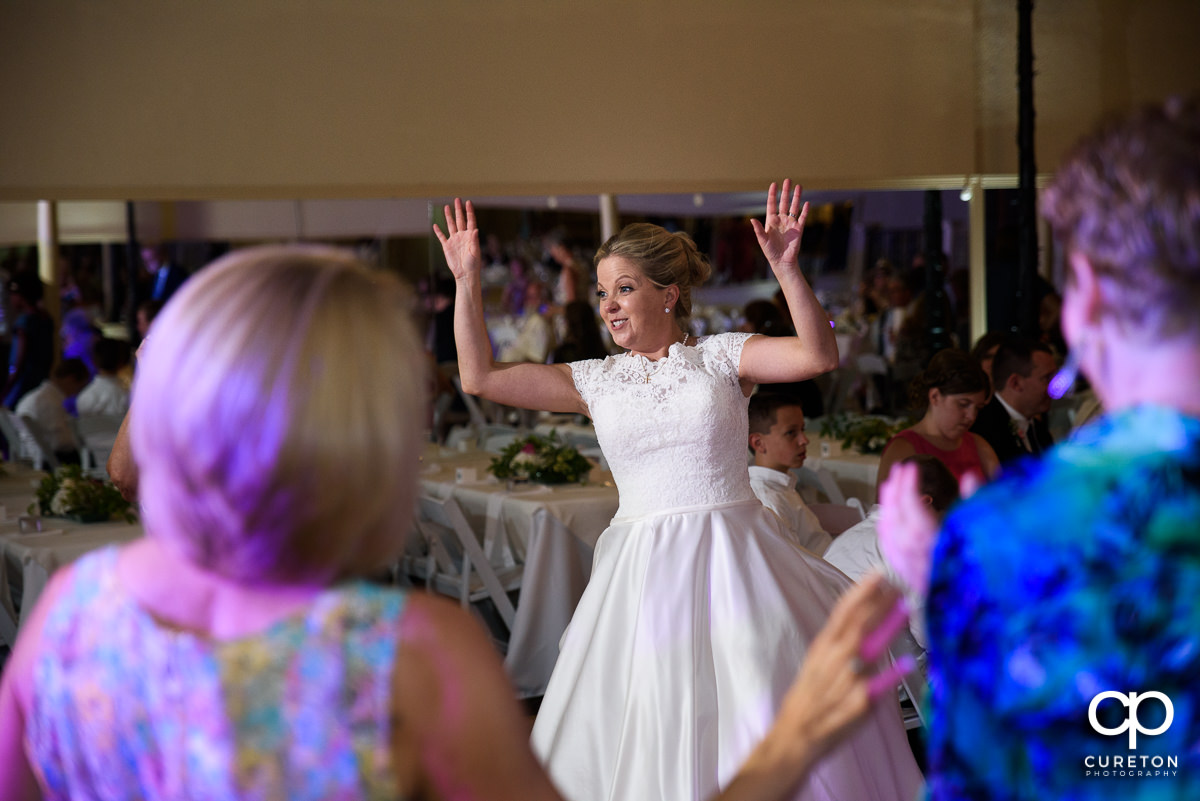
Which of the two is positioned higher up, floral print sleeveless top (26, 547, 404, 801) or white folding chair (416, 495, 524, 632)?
floral print sleeveless top (26, 547, 404, 801)

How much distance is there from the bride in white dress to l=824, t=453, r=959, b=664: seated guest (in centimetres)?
55

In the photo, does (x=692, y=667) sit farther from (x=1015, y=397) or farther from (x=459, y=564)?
(x=459, y=564)

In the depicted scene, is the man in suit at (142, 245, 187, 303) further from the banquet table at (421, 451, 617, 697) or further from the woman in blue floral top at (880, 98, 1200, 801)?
the woman in blue floral top at (880, 98, 1200, 801)

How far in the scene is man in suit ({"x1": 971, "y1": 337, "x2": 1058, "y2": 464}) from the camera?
14.0 ft

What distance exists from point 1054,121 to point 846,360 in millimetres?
2306

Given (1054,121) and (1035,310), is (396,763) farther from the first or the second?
(1054,121)

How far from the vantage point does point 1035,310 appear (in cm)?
772

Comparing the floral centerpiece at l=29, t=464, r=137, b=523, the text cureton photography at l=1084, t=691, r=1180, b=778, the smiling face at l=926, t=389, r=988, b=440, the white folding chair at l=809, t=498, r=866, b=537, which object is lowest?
the white folding chair at l=809, t=498, r=866, b=537

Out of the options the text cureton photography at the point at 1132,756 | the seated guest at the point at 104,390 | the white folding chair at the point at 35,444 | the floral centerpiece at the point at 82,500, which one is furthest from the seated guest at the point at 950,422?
the white folding chair at the point at 35,444

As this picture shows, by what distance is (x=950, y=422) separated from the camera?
3904 millimetres

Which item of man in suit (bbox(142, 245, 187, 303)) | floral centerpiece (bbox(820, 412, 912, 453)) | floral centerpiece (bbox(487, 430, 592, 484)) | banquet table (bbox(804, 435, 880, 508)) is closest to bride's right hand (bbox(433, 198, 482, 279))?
floral centerpiece (bbox(487, 430, 592, 484))

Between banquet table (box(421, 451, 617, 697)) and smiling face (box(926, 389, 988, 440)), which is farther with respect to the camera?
banquet table (box(421, 451, 617, 697))

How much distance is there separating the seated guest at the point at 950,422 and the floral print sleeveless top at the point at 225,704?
3176mm

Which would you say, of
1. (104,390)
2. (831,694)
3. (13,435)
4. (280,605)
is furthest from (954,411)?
(13,435)
